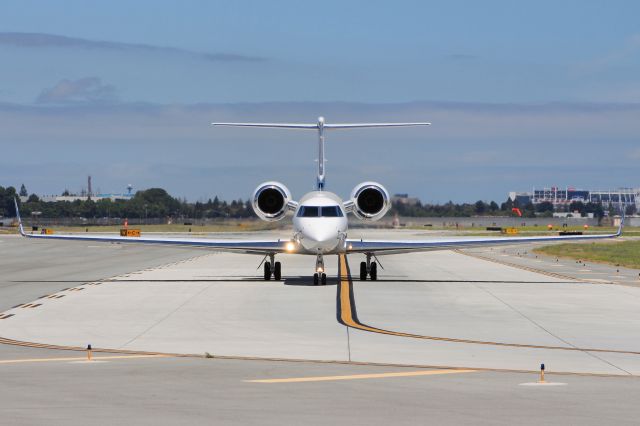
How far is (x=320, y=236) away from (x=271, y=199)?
12.8 feet

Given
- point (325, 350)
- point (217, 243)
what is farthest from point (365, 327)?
point (217, 243)

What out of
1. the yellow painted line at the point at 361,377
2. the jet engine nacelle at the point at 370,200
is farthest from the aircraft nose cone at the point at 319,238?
the yellow painted line at the point at 361,377

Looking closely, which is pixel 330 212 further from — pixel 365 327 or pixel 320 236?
pixel 365 327

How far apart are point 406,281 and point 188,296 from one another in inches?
431

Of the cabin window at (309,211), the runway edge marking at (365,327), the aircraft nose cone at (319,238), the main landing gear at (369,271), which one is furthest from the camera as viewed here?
the main landing gear at (369,271)

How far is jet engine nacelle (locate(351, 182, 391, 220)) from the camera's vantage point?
40.3 m

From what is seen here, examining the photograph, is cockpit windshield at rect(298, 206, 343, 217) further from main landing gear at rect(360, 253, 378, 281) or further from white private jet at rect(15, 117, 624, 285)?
main landing gear at rect(360, 253, 378, 281)

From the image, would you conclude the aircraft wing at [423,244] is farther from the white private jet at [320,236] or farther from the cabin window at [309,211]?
the cabin window at [309,211]

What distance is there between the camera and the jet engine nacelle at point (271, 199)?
131 ft

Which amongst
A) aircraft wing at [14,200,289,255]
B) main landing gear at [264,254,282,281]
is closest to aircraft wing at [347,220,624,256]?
aircraft wing at [14,200,289,255]

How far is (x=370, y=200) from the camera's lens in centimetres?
4059

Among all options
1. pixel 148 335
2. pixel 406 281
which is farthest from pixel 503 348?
pixel 406 281

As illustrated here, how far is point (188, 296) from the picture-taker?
3250 cm

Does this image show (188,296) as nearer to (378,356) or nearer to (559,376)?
(378,356)
